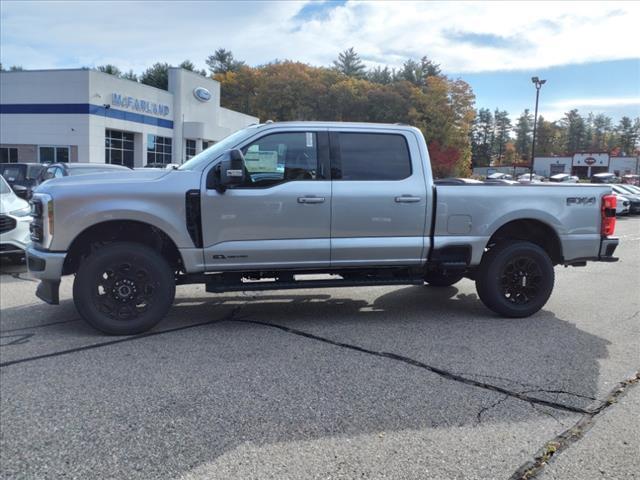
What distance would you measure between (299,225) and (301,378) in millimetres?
1814

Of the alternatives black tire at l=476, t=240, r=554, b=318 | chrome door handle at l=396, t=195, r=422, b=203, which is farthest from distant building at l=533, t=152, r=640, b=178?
chrome door handle at l=396, t=195, r=422, b=203

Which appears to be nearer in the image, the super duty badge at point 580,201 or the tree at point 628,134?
the super duty badge at point 580,201

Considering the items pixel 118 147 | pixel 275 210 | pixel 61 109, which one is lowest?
pixel 275 210

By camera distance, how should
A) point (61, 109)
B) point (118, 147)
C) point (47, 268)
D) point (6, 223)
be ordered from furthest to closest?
point (118, 147) < point (61, 109) < point (6, 223) < point (47, 268)

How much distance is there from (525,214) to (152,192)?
4000mm

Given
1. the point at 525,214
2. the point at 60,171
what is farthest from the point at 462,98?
the point at 525,214

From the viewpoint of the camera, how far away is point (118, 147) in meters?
35.6

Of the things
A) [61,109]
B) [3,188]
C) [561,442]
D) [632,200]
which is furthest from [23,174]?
[632,200]

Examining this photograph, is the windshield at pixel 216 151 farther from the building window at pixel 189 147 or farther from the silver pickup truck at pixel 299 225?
the building window at pixel 189 147

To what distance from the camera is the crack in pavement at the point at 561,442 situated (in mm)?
3010

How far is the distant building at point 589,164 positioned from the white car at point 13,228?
107 meters

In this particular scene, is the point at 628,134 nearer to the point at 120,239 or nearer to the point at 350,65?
the point at 350,65

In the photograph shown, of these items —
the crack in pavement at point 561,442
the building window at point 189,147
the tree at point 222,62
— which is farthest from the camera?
the tree at point 222,62

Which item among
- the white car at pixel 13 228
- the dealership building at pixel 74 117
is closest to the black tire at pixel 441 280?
the white car at pixel 13 228
